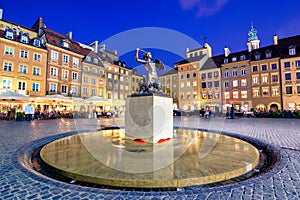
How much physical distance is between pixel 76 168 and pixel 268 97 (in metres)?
42.7

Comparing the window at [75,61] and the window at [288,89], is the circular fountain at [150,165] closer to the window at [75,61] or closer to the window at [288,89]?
the window at [75,61]

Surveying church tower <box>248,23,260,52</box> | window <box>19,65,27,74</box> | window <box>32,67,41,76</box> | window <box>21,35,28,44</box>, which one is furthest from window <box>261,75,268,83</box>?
window <box>21,35,28,44</box>

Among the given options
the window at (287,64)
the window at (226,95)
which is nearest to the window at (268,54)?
the window at (287,64)

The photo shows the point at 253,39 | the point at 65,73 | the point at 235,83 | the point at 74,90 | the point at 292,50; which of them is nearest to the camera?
the point at 65,73

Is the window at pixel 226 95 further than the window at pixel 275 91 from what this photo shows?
Yes

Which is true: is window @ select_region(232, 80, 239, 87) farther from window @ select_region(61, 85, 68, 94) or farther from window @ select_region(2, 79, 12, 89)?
window @ select_region(2, 79, 12, 89)

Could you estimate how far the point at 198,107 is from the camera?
149 ft

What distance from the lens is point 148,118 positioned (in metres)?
6.05

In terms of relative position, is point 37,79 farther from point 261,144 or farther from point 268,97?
point 268,97

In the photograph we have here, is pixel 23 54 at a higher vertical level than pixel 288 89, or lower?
higher

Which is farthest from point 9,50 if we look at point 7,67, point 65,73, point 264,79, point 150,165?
point 264,79

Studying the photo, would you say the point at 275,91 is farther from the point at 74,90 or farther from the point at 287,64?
the point at 74,90

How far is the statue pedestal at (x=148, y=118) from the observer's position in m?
6.02

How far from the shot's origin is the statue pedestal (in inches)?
237
